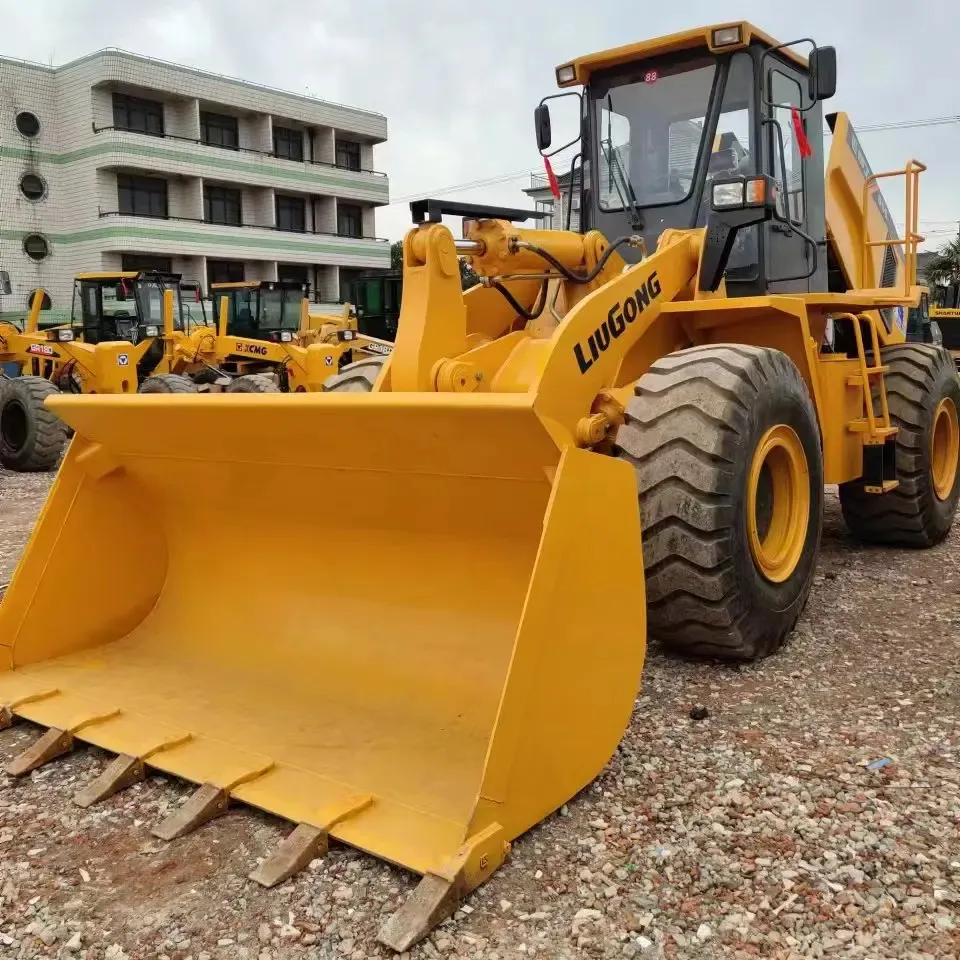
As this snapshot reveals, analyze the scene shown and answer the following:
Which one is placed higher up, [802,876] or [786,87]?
[786,87]

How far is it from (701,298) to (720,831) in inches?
104

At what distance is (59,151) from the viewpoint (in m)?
34.6

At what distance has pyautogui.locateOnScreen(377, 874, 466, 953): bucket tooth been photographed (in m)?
2.15

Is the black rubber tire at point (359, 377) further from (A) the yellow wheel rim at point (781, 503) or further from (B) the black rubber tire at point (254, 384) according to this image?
(B) the black rubber tire at point (254, 384)

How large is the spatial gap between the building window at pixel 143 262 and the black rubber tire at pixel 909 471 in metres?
31.9

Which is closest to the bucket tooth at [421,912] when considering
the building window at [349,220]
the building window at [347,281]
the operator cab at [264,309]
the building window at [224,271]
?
the operator cab at [264,309]

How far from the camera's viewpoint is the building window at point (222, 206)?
121 feet

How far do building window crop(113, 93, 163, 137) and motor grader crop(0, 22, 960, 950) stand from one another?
34.0 metres

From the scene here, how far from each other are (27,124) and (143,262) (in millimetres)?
6260

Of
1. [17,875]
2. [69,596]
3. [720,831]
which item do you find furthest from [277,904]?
[69,596]

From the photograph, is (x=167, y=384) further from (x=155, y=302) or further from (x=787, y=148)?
(x=787, y=148)

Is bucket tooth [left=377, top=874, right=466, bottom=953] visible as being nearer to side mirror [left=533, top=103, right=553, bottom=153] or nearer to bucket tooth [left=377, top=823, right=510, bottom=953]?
bucket tooth [left=377, top=823, right=510, bottom=953]

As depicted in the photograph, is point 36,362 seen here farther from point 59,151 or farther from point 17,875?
point 59,151

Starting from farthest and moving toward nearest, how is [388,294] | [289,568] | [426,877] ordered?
[388,294], [289,568], [426,877]
